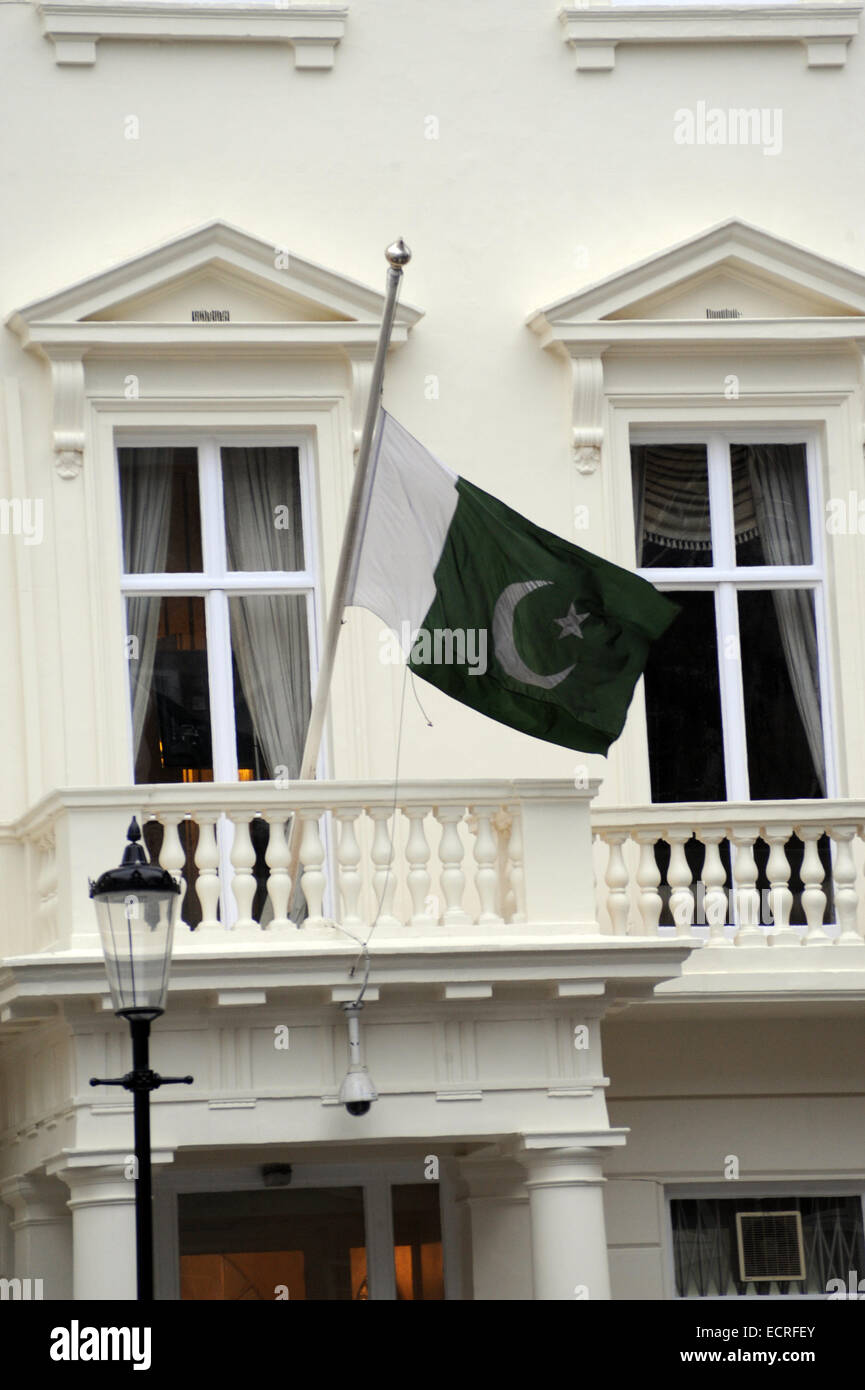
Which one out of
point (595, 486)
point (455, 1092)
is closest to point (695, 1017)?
point (455, 1092)

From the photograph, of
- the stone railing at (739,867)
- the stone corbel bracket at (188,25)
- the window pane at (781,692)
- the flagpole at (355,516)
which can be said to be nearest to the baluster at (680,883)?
the stone railing at (739,867)

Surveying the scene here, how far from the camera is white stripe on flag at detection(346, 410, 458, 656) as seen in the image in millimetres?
11062

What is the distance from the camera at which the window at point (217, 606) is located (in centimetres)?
1290

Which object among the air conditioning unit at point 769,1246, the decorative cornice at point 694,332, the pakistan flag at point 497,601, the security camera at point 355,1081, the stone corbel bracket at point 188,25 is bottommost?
the air conditioning unit at point 769,1246

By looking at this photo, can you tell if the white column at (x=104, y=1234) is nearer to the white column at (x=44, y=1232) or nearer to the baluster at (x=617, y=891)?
the white column at (x=44, y=1232)

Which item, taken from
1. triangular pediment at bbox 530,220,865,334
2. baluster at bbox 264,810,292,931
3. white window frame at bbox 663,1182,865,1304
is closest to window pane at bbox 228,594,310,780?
baluster at bbox 264,810,292,931

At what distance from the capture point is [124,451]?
1318cm

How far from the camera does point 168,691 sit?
12930 mm

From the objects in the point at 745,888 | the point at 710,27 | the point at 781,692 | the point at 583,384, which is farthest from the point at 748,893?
the point at 710,27

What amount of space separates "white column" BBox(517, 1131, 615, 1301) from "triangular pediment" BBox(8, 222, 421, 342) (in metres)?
4.64

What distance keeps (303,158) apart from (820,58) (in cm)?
305

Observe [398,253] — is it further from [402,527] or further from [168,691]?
[168,691]

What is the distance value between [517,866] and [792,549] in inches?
125

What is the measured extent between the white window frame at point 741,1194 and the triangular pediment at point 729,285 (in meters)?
4.68
